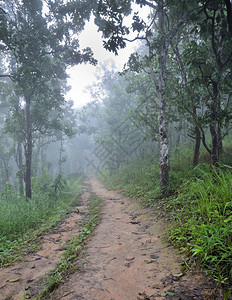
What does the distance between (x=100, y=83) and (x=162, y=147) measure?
3226 cm

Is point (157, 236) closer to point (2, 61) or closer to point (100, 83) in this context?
point (2, 61)

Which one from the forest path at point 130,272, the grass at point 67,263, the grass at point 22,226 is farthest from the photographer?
the grass at point 22,226

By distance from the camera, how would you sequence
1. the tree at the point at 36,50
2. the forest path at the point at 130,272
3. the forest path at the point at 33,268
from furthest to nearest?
the tree at the point at 36,50 < the forest path at the point at 33,268 < the forest path at the point at 130,272

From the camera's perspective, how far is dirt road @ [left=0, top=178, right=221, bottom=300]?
238 centimetres

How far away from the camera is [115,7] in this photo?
579 centimetres

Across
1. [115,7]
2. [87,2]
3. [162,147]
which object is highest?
[87,2]

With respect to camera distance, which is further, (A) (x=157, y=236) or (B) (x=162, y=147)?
(B) (x=162, y=147)

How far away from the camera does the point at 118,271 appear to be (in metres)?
3.00

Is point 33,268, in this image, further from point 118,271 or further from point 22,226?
point 22,226

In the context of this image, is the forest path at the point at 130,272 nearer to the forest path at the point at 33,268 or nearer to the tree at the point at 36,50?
the forest path at the point at 33,268

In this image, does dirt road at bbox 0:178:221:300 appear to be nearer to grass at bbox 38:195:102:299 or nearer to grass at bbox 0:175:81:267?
grass at bbox 38:195:102:299

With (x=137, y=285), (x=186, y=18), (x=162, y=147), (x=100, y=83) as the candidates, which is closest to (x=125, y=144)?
(x=162, y=147)

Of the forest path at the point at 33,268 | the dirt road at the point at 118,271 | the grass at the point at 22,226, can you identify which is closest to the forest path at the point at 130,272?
the dirt road at the point at 118,271

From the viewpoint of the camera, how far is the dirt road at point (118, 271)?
2.38m
